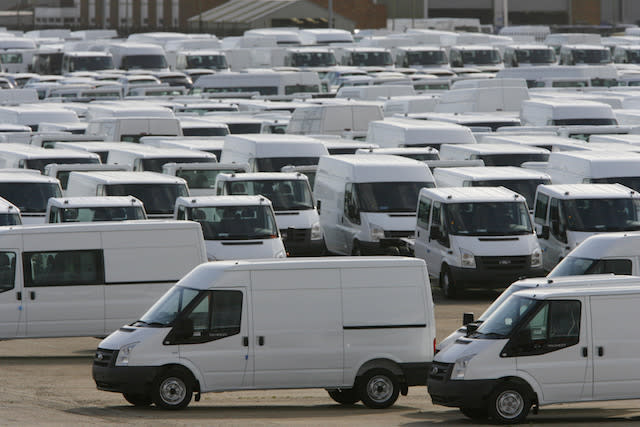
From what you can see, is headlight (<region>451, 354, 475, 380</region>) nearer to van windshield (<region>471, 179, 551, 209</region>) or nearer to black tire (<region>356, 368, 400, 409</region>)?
black tire (<region>356, 368, 400, 409</region>)

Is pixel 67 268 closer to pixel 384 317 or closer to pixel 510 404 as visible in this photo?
pixel 384 317

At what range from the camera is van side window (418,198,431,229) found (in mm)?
29141

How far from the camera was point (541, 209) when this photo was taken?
29469 mm

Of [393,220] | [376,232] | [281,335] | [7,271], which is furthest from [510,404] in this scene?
[393,220]

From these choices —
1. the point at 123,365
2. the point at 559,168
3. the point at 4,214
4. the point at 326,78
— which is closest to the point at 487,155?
the point at 559,168

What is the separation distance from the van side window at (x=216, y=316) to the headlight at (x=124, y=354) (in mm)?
666

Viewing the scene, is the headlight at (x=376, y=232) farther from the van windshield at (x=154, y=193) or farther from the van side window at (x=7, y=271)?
the van side window at (x=7, y=271)

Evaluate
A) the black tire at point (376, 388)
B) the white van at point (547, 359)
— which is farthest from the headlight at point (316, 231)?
the white van at point (547, 359)

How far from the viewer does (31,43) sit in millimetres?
82688

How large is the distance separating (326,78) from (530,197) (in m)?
34.3

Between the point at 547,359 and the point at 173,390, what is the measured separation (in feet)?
14.8

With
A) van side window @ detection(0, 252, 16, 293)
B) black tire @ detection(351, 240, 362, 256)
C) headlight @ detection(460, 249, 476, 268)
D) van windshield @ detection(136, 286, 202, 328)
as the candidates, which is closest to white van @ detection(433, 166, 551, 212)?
black tire @ detection(351, 240, 362, 256)

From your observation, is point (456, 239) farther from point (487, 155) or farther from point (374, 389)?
A: point (374, 389)

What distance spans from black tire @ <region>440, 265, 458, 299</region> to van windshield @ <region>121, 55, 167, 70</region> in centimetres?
4332
